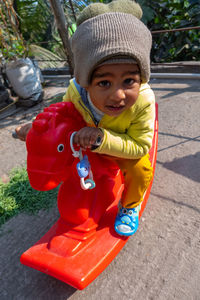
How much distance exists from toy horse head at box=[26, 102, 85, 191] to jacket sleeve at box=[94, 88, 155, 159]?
229 mm

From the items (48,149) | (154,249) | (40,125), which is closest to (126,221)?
(154,249)

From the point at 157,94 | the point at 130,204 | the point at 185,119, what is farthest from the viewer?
the point at 157,94

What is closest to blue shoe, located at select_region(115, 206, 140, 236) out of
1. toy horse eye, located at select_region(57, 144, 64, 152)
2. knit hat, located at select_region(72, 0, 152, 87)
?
toy horse eye, located at select_region(57, 144, 64, 152)

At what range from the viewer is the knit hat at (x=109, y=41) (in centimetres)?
102

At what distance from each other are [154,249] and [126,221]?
26 cm

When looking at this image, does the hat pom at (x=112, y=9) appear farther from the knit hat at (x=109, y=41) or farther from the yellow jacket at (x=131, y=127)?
the yellow jacket at (x=131, y=127)

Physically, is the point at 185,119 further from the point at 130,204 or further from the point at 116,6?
the point at 116,6

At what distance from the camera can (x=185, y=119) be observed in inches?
110

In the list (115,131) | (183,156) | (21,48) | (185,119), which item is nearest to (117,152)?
(115,131)

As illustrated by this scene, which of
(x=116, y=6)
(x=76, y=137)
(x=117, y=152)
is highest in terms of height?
(x=116, y=6)

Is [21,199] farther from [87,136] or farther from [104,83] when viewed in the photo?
[104,83]

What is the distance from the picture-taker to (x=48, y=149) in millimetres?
1142

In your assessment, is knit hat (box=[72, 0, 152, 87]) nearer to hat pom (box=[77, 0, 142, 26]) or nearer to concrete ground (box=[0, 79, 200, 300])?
hat pom (box=[77, 0, 142, 26])

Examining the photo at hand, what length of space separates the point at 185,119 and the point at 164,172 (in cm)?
96
